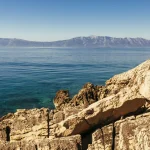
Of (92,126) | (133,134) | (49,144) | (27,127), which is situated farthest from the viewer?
(27,127)

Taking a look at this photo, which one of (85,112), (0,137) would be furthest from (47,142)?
(0,137)

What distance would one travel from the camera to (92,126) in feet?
55.7

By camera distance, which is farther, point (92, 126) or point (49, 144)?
point (92, 126)

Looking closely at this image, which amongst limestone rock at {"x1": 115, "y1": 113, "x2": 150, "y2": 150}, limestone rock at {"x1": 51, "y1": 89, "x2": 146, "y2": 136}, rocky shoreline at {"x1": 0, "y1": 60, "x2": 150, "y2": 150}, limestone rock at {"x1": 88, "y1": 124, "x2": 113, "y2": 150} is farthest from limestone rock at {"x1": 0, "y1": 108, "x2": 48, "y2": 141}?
limestone rock at {"x1": 115, "y1": 113, "x2": 150, "y2": 150}

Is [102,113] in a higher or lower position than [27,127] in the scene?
higher

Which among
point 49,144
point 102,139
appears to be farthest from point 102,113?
point 49,144

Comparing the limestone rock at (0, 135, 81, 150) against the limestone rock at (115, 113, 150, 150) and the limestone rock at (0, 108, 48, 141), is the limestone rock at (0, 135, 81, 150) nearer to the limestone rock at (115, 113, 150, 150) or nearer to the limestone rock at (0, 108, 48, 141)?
the limestone rock at (0, 108, 48, 141)

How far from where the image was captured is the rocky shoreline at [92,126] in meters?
15.5

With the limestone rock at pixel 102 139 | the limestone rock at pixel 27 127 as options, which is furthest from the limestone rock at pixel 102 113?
the limestone rock at pixel 27 127

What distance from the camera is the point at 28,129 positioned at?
17.9 metres

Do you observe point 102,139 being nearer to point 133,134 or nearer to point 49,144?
point 133,134

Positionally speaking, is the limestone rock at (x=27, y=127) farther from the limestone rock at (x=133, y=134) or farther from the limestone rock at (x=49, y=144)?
the limestone rock at (x=133, y=134)

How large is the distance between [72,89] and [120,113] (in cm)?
4662

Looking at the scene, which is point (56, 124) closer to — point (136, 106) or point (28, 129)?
point (28, 129)
